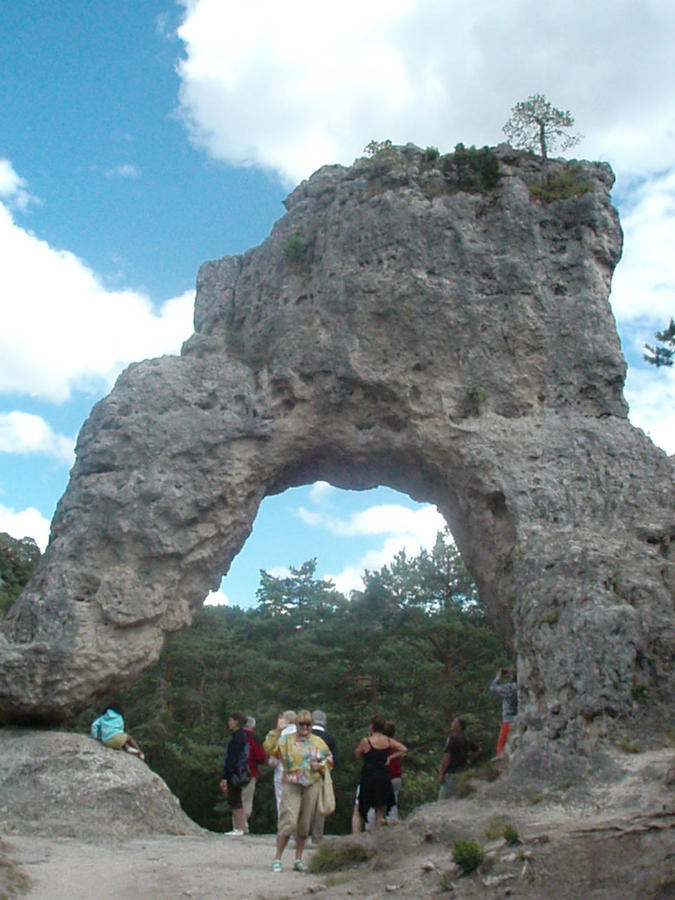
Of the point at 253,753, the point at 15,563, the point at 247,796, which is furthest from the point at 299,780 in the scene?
the point at 15,563

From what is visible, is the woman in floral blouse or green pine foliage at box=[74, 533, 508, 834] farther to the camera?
green pine foliage at box=[74, 533, 508, 834]

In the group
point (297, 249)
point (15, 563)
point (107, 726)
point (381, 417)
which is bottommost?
point (107, 726)

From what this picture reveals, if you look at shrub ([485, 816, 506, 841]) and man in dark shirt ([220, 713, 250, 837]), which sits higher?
man in dark shirt ([220, 713, 250, 837])

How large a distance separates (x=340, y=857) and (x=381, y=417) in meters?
7.22

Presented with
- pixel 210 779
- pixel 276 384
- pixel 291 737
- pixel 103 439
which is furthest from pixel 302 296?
pixel 210 779

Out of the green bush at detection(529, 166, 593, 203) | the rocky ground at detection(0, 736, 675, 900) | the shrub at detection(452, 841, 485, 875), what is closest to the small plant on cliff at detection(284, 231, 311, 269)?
the green bush at detection(529, 166, 593, 203)

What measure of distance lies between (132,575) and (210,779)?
1052cm

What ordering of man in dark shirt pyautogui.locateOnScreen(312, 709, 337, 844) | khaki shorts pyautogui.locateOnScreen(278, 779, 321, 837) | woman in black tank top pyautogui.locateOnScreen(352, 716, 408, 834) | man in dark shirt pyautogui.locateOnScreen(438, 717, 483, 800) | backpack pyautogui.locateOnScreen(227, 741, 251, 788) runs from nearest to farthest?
khaki shorts pyautogui.locateOnScreen(278, 779, 321, 837) < woman in black tank top pyautogui.locateOnScreen(352, 716, 408, 834) < man in dark shirt pyautogui.locateOnScreen(312, 709, 337, 844) < man in dark shirt pyautogui.locateOnScreen(438, 717, 483, 800) < backpack pyautogui.locateOnScreen(227, 741, 251, 788)

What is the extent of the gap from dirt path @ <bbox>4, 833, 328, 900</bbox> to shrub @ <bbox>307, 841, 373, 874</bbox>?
189 mm

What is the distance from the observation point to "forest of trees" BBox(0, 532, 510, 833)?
59.8 feet

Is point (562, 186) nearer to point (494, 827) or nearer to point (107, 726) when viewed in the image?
point (494, 827)

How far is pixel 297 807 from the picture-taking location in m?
Answer: 7.29

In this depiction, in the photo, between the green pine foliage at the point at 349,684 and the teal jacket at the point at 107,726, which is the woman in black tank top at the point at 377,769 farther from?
the green pine foliage at the point at 349,684

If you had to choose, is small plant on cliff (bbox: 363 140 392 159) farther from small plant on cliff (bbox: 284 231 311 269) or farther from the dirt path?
the dirt path
